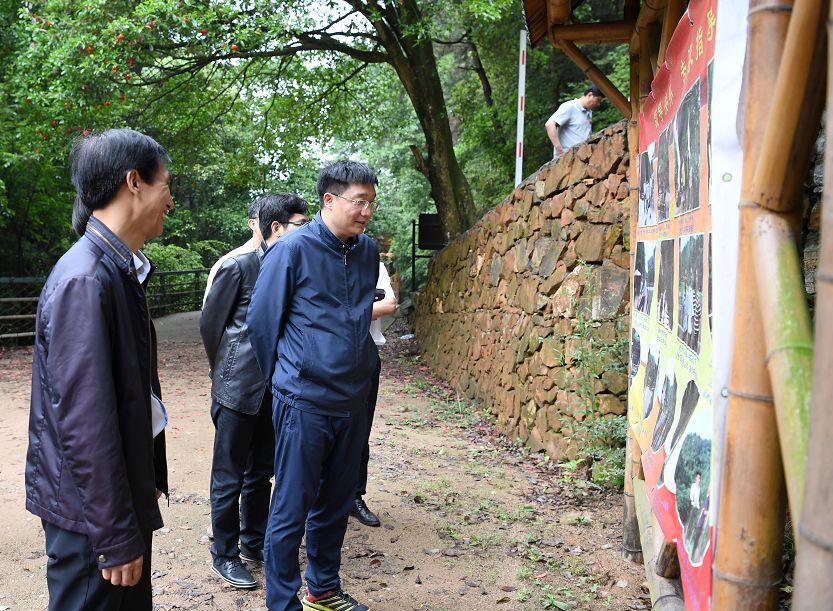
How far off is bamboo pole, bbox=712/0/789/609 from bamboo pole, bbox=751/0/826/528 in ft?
0.15

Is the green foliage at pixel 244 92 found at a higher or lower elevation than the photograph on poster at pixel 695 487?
higher

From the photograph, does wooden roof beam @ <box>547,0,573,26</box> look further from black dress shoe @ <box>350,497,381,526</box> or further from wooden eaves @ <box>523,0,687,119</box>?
black dress shoe @ <box>350,497,381,526</box>

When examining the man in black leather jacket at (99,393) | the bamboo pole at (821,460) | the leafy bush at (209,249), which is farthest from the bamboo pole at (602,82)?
the leafy bush at (209,249)

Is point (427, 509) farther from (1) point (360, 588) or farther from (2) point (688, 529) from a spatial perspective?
(2) point (688, 529)

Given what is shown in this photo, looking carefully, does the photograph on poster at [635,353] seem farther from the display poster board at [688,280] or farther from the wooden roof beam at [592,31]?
the wooden roof beam at [592,31]

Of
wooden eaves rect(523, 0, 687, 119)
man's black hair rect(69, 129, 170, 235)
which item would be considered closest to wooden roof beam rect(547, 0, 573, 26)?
wooden eaves rect(523, 0, 687, 119)

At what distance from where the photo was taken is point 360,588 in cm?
361

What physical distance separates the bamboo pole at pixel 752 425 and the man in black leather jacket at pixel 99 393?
139 centimetres

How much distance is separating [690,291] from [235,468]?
8.15 feet

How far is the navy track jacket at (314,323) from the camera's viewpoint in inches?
118

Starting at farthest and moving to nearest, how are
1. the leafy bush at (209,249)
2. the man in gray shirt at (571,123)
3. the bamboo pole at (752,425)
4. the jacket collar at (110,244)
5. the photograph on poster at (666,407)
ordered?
the leafy bush at (209,249) → the man in gray shirt at (571,123) → the photograph on poster at (666,407) → the jacket collar at (110,244) → the bamboo pole at (752,425)

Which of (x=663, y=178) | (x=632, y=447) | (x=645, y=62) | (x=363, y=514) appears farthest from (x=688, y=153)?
(x=363, y=514)

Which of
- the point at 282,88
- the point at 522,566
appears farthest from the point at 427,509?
the point at 282,88

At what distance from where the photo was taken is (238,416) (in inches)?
141
